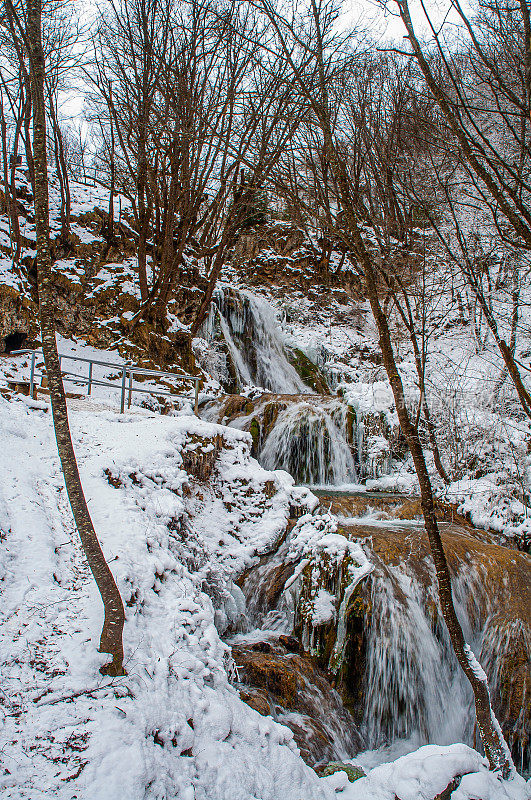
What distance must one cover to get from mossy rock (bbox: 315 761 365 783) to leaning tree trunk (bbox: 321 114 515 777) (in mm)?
1144

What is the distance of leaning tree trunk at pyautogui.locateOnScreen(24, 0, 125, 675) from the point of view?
10.3 ft

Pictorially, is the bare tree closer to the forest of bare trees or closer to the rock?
the forest of bare trees

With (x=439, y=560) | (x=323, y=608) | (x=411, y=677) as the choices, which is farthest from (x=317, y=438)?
(x=439, y=560)

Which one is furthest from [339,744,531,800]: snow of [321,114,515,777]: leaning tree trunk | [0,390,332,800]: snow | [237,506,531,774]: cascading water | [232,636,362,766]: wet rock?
[237,506,531,774]: cascading water

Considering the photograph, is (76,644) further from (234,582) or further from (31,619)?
(234,582)

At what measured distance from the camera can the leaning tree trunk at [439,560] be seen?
12.8 feet

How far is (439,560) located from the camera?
14.3ft

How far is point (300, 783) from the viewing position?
10.3ft

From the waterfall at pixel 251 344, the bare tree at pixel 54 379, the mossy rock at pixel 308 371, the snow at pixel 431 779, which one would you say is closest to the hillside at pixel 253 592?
the snow at pixel 431 779

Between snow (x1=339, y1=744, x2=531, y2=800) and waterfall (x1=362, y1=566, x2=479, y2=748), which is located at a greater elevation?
snow (x1=339, y1=744, x2=531, y2=800)

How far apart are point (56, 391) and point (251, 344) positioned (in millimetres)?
13502

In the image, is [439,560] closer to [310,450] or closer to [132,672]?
[132,672]

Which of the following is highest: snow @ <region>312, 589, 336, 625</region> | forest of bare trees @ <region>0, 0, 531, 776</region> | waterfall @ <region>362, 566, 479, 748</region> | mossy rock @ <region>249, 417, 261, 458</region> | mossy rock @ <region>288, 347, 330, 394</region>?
forest of bare trees @ <region>0, 0, 531, 776</region>

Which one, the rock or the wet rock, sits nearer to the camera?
the rock
